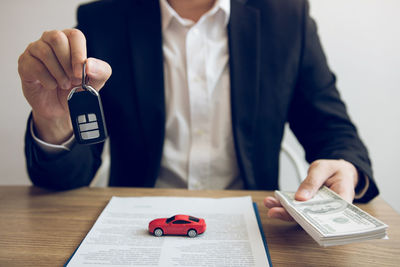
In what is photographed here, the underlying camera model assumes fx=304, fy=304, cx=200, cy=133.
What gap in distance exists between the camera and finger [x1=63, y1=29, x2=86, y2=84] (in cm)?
43

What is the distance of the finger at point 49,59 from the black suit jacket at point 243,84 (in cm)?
36

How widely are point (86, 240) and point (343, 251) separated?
0.40 meters

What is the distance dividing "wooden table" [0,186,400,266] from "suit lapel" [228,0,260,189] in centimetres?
21

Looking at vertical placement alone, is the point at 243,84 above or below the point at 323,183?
above

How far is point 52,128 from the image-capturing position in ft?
2.05

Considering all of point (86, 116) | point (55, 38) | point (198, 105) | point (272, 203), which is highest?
point (55, 38)

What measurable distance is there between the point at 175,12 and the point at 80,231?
2.19 feet

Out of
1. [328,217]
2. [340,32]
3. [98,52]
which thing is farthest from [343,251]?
[340,32]

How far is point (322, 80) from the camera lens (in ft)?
3.05

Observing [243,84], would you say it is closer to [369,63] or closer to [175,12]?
[175,12]

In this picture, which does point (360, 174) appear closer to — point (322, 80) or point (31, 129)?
point (322, 80)

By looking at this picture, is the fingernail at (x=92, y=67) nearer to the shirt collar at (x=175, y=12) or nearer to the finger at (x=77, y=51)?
the finger at (x=77, y=51)

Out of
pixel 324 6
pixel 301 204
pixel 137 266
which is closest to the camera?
pixel 137 266

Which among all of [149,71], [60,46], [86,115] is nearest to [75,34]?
[60,46]
